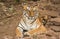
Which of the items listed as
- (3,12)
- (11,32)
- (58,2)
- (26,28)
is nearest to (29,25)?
(26,28)

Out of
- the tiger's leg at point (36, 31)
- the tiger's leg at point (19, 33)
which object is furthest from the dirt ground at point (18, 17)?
the tiger's leg at point (19, 33)

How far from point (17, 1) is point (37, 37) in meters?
3.86

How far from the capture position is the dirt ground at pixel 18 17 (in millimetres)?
6391

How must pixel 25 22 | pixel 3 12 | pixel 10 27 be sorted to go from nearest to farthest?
1. pixel 25 22
2. pixel 10 27
3. pixel 3 12

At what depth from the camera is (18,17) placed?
7949 mm

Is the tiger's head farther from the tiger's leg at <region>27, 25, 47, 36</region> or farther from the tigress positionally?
the tiger's leg at <region>27, 25, 47, 36</region>

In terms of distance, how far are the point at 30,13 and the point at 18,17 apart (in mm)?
2289

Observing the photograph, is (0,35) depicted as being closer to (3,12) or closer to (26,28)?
(26,28)

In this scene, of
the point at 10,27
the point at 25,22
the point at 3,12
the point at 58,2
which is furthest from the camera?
the point at 58,2

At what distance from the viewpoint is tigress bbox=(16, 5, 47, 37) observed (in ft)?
18.6

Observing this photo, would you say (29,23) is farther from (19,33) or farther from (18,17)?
(18,17)

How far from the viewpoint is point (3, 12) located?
8.66 meters

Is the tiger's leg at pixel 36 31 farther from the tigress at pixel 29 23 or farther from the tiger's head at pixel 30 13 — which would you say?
the tiger's head at pixel 30 13

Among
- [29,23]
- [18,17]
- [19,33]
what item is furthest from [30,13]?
[18,17]
